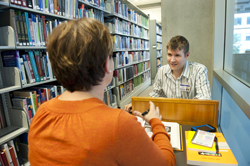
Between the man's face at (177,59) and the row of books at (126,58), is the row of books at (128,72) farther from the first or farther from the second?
the man's face at (177,59)

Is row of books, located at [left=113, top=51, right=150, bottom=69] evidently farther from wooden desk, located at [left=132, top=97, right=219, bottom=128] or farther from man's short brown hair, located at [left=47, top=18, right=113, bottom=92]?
man's short brown hair, located at [left=47, top=18, right=113, bottom=92]

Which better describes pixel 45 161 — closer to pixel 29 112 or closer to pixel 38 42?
pixel 29 112

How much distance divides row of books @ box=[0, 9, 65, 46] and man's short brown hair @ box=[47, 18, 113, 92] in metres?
1.19

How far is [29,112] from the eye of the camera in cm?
175

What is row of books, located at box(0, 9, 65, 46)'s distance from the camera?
1.59 m

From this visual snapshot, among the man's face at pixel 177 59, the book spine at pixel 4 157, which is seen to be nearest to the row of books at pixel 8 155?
the book spine at pixel 4 157

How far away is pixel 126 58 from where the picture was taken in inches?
167

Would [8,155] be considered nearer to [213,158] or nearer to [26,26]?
[26,26]

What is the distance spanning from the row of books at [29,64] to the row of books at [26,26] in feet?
0.40

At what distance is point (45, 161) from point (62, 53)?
0.37 meters

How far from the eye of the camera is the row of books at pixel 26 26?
5.21 ft

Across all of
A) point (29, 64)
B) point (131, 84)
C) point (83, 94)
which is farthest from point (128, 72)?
point (83, 94)

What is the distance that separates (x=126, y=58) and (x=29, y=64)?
2.72m

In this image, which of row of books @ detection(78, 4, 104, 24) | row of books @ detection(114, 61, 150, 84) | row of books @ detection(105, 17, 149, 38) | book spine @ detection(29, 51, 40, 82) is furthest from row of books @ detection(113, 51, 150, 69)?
book spine @ detection(29, 51, 40, 82)
